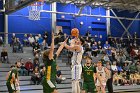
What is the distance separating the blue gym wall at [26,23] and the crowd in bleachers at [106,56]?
103cm

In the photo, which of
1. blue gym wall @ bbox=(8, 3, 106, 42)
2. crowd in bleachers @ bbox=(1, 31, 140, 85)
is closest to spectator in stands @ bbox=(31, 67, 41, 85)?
crowd in bleachers @ bbox=(1, 31, 140, 85)

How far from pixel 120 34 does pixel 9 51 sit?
14.6 metres

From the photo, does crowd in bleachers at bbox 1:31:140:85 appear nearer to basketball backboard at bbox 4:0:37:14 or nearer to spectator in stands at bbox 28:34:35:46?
spectator in stands at bbox 28:34:35:46

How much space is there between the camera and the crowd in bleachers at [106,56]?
2106 cm

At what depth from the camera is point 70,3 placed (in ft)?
101

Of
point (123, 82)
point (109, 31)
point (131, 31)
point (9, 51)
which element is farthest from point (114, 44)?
point (9, 51)

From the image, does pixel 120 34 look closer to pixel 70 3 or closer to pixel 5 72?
pixel 70 3

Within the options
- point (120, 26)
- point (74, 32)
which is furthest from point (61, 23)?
point (74, 32)

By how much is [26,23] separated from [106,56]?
8.15 m

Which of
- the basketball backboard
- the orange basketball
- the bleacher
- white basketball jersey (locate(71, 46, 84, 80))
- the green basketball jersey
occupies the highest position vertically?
the basketball backboard

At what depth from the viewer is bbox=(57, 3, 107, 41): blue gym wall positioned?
31.0 m

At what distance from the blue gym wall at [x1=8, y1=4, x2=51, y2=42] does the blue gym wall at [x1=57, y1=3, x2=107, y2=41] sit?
1330 millimetres

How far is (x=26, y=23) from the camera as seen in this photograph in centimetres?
2880

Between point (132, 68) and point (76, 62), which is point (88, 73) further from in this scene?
point (132, 68)
